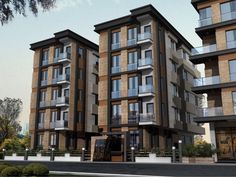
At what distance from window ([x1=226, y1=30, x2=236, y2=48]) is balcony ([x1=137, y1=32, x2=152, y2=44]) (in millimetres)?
9760

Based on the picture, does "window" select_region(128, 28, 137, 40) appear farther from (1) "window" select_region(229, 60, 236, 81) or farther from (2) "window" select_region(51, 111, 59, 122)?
(2) "window" select_region(51, 111, 59, 122)

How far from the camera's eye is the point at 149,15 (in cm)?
3688

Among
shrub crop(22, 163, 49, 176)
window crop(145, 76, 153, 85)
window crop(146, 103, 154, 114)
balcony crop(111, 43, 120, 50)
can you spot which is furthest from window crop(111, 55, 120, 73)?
shrub crop(22, 163, 49, 176)

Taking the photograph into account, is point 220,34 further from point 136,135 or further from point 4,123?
point 4,123

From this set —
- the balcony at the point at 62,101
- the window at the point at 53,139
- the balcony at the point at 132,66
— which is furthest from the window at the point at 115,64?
the window at the point at 53,139

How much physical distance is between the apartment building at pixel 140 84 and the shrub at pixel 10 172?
61.8 ft

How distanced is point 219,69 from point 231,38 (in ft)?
11.8

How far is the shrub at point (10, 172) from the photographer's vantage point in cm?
1458

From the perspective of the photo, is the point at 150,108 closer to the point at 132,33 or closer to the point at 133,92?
the point at 133,92

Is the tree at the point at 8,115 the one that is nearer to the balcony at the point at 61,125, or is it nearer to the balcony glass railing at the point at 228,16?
the balcony at the point at 61,125

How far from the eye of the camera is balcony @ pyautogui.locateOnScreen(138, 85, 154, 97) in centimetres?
3497

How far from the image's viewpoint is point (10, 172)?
14695mm

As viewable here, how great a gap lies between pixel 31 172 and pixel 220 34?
2415cm

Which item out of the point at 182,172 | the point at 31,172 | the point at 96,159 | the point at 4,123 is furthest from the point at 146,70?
the point at 4,123
